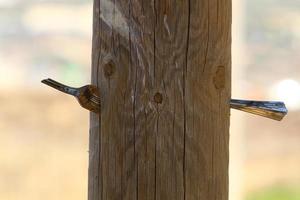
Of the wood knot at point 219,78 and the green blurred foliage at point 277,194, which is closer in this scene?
the wood knot at point 219,78

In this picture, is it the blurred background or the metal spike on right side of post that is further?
the blurred background

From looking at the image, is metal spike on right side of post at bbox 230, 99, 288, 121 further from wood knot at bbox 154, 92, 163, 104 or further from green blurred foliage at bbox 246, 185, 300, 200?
green blurred foliage at bbox 246, 185, 300, 200

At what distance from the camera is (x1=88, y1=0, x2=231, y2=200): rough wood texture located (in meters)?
0.99

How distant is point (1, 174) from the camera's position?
264 cm

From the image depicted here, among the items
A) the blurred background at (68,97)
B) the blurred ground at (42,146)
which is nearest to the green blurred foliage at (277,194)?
the blurred background at (68,97)

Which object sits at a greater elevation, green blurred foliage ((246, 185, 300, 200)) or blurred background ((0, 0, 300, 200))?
blurred background ((0, 0, 300, 200))

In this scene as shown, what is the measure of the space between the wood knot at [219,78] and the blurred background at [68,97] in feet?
5.37

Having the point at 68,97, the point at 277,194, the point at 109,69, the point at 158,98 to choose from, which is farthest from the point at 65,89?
the point at 277,194

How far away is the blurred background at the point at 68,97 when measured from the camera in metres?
2.62

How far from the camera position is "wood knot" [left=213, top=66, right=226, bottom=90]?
1011mm

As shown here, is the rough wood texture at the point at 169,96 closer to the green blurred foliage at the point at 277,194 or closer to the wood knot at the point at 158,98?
the wood knot at the point at 158,98

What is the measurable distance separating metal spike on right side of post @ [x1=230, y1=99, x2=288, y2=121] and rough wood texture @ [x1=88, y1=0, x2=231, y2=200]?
3 centimetres

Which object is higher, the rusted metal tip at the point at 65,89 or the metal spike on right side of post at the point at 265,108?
the rusted metal tip at the point at 65,89

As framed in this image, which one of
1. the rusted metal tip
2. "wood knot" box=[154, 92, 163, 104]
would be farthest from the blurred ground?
"wood knot" box=[154, 92, 163, 104]
